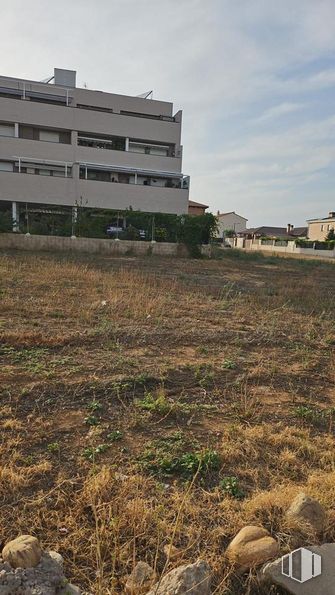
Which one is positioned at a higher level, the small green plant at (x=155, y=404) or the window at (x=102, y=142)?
the window at (x=102, y=142)

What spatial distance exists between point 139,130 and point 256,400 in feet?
98.4

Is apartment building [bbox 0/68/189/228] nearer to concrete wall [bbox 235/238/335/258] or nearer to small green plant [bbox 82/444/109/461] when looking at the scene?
concrete wall [bbox 235/238/335/258]

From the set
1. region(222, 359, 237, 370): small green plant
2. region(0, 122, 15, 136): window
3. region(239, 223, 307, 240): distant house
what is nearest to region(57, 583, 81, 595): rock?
region(222, 359, 237, 370): small green plant

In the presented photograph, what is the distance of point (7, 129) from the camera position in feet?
90.9

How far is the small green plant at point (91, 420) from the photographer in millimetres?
2990

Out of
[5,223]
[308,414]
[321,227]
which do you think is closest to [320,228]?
[321,227]

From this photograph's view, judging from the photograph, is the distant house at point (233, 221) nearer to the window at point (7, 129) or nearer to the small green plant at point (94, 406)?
the window at point (7, 129)

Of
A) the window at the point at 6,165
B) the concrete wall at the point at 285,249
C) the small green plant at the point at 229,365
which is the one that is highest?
the window at the point at 6,165

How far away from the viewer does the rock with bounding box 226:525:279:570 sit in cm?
187

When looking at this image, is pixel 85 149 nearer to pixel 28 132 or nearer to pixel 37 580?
pixel 28 132

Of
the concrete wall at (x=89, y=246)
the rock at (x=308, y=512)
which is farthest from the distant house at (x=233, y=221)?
the rock at (x=308, y=512)

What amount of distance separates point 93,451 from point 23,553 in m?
0.96

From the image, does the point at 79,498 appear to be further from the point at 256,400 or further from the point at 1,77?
the point at 1,77

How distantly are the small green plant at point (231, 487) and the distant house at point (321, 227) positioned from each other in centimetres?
5564
